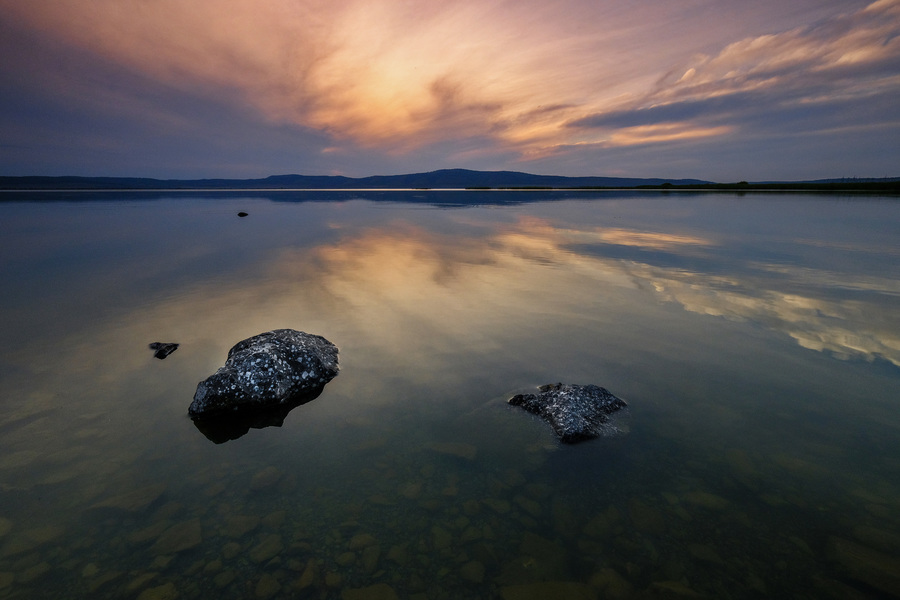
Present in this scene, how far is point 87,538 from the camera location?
4.61 metres

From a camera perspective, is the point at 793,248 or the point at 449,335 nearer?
the point at 449,335

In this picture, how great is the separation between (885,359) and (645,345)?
512cm

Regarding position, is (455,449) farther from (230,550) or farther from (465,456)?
(230,550)

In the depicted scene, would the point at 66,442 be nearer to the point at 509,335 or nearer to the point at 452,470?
the point at 452,470

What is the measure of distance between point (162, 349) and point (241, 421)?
4.28 m

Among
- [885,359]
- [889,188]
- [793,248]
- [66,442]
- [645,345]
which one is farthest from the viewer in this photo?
[889,188]

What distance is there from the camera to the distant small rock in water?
950 cm

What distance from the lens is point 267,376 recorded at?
7.79m

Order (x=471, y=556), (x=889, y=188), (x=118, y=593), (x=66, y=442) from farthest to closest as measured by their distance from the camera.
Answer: (x=889, y=188) < (x=66, y=442) < (x=471, y=556) < (x=118, y=593)

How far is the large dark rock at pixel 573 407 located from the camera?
251 inches

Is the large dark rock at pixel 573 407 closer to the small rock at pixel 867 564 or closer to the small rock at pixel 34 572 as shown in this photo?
the small rock at pixel 867 564

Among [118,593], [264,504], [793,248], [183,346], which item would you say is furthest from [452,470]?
[793,248]

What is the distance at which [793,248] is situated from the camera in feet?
80.9

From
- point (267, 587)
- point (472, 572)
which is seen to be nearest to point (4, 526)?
point (267, 587)
